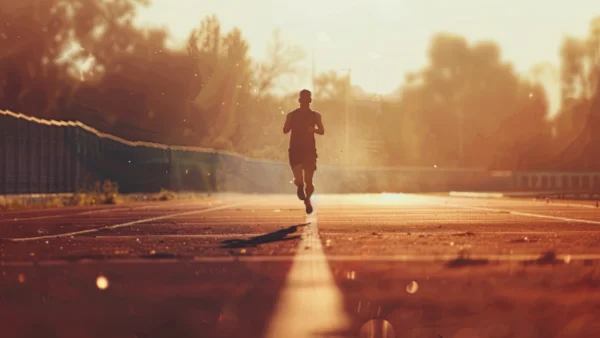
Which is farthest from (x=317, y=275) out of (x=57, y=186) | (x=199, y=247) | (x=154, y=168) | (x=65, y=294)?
(x=154, y=168)

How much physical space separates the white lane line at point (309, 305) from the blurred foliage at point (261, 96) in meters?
51.3

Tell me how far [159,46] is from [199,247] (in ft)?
200

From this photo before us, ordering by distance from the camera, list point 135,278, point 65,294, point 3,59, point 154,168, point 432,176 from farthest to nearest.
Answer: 1. point 432,176
2. point 3,59
3. point 154,168
4. point 135,278
5. point 65,294

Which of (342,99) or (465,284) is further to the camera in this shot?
(342,99)

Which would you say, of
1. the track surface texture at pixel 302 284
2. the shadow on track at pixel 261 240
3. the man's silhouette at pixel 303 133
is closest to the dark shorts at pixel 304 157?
the man's silhouette at pixel 303 133

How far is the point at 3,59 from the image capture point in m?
57.4

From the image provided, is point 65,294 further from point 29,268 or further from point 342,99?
point 342,99

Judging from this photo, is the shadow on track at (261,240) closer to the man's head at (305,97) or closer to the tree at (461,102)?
the man's head at (305,97)

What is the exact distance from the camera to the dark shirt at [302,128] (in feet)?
55.7

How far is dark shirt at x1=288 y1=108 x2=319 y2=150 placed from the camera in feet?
55.7

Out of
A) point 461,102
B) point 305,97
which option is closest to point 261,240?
point 305,97

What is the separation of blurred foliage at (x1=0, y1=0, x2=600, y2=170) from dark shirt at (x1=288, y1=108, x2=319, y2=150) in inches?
1682

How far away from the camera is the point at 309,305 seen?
6348mm

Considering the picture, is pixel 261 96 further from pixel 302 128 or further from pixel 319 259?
pixel 319 259
